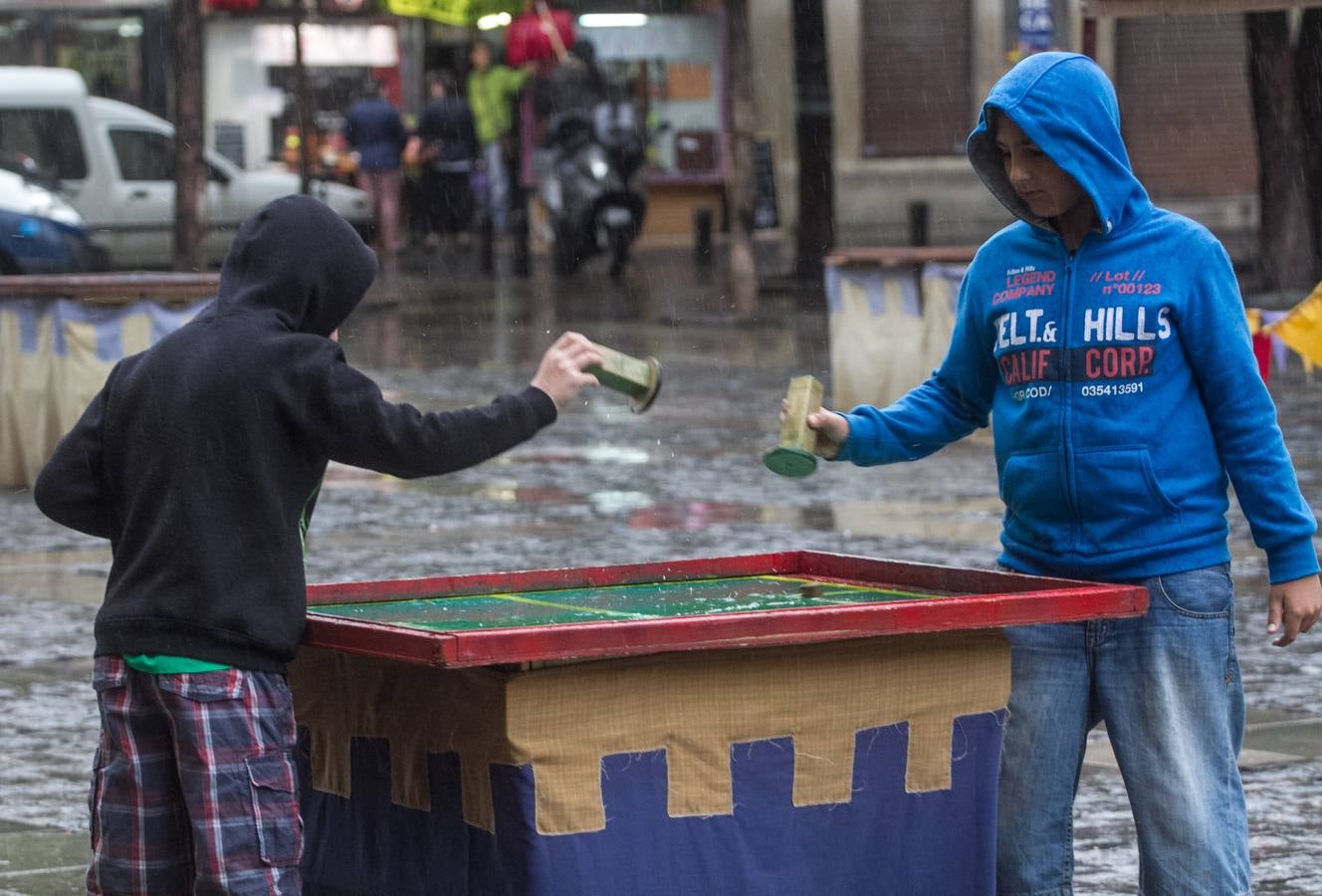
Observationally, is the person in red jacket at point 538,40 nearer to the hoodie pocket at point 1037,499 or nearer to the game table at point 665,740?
the hoodie pocket at point 1037,499

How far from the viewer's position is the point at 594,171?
2352 cm

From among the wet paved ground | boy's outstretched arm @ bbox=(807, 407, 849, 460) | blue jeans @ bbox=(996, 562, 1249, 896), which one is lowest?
the wet paved ground

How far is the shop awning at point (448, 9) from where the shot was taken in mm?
31359

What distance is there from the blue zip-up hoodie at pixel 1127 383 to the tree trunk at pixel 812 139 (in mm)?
20104

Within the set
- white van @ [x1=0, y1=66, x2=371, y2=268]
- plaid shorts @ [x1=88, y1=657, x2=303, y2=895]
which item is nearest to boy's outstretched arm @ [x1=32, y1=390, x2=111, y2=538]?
plaid shorts @ [x1=88, y1=657, x2=303, y2=895]

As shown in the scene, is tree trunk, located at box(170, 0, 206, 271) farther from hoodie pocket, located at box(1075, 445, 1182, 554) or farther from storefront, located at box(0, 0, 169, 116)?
hoodie pocket, located at box(1075, 445, 1182, 554)

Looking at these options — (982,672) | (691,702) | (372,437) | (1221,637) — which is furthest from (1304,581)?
(372,437)

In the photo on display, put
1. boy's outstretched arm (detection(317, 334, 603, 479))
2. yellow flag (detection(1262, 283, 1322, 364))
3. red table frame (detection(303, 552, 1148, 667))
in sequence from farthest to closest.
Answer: yellow flag (detection(1262, 283, 1322, 364)) → boy's outstretched arm (detection(317, 334, 603, 479)) → red table frame (detection(303, 552, 1148, 667))

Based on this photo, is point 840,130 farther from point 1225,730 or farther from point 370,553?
point 1225,730

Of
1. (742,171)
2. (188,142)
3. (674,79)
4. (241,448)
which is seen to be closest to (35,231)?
(188,142)

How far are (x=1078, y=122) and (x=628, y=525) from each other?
655cm

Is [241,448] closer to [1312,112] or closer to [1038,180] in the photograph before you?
[1038,180]

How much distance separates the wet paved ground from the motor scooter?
11.9ft

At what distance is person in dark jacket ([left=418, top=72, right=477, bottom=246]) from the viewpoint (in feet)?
86.7
